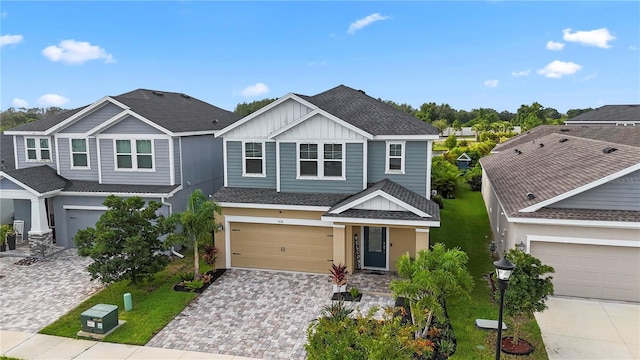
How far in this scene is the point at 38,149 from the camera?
2030cm

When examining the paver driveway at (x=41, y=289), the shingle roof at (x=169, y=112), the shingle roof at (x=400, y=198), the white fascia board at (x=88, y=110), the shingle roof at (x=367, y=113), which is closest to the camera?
the paver driveway at (x=41, y=289)

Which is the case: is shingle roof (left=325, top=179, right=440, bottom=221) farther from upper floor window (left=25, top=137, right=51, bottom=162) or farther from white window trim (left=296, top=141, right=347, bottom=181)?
upper floor window (left=25, top=137, right=51, bottom=162)

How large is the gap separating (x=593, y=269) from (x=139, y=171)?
1727 cm

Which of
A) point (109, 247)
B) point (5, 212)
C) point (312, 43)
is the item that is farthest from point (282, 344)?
point (312, 43)

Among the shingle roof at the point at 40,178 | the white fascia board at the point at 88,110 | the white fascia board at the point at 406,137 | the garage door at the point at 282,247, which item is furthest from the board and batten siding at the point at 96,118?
the white fascia board at the point at 406,137

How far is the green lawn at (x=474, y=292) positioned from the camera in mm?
10375

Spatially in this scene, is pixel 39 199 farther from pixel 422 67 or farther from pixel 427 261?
pixel 422 67

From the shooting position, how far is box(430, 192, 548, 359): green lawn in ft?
34.0

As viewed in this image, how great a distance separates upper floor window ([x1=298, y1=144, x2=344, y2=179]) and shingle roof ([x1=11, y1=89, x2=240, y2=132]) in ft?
20.0

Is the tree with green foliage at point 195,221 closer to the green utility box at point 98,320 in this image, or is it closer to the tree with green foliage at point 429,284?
the green utility box at point 98,320

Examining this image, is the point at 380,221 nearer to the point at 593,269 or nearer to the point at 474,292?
the point at 474,292

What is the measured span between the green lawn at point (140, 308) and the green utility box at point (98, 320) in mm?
254

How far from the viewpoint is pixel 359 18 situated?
2950 centimetres

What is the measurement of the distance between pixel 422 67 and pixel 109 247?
3678cm
